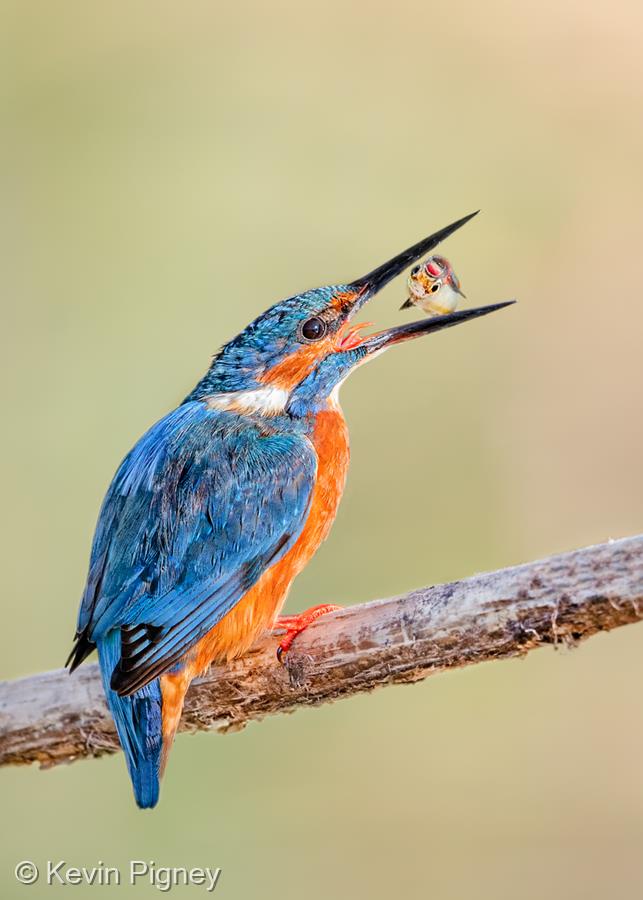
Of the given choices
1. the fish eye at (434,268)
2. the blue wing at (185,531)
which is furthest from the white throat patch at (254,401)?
the fish eye at (434,268)

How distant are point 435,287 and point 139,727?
6.29ft

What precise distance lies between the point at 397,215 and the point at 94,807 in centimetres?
380

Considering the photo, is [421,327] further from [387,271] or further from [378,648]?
[378,648]

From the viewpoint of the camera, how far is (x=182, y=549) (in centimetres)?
366

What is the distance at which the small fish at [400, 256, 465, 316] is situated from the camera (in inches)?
172

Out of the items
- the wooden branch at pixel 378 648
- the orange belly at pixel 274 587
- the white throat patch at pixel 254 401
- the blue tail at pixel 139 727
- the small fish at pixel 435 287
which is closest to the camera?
the wooden branch at pixel 378 648

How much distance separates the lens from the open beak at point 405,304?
4297 mm

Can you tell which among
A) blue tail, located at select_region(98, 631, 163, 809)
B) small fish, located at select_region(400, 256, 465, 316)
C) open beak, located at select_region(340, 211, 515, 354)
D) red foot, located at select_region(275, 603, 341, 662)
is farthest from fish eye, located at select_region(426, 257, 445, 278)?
blue tail, located at select_region(98, 631, 163, 809)

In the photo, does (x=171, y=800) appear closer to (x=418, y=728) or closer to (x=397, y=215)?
(x=418, y=728)

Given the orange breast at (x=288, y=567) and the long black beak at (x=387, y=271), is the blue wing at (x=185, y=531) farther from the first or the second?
the long black beak at (x=387, y=271)

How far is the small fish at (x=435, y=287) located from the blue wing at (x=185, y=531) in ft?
2.39

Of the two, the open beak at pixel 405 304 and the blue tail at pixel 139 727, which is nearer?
the blue tail at pixel 139 727

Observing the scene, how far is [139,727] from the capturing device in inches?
135

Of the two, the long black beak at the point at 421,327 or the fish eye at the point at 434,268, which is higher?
the fish eye at the point at 434,268
